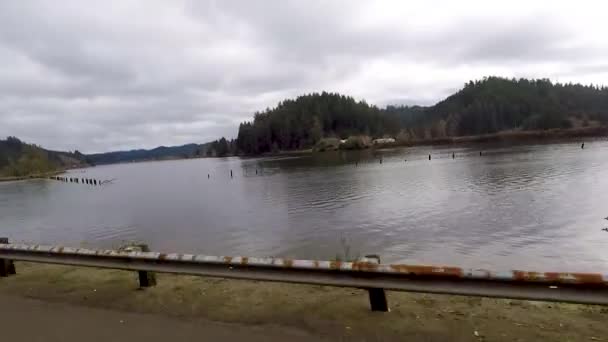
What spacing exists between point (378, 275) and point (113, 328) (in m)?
3.69

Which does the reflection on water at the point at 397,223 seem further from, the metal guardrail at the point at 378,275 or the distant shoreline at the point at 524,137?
the distant shoreline at the point at 524,137

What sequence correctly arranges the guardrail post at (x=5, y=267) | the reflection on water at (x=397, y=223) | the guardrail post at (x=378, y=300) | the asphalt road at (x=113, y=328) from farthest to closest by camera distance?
1. the reflection on water at (x=397, y=223)
2. the guardrail post at (x=5, y=267)
3. the guardrail post at (x=378, y=300)
4. the asphalt road at (x=113, y=328)

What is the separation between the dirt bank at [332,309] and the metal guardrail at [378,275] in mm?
487

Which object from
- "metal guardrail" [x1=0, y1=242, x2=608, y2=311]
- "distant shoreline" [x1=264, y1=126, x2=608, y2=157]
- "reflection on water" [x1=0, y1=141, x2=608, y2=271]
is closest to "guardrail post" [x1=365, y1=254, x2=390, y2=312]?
"metal guardrail" [x1=0, y1=242, x2=608, y2=311]

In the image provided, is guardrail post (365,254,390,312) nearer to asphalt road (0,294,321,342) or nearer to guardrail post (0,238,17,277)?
asphalt road (0,294,321,342)

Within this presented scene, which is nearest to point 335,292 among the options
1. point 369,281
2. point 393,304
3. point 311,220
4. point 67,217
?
point 393,304

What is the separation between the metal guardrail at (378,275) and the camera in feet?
14.0

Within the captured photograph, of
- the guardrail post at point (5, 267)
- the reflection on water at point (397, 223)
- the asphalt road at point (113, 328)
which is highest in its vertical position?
the guardrail post at point (5, 267)

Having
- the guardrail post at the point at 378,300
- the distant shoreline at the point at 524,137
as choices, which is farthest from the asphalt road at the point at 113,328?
the distant shoreline at the point at 524,137

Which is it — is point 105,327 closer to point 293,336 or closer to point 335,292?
point 293,336

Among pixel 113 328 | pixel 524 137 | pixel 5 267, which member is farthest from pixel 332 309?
pixel 524 137

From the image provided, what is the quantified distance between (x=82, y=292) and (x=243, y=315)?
12.0 feet

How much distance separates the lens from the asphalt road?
5148 millimetres

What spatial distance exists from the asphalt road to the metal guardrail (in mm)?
786
